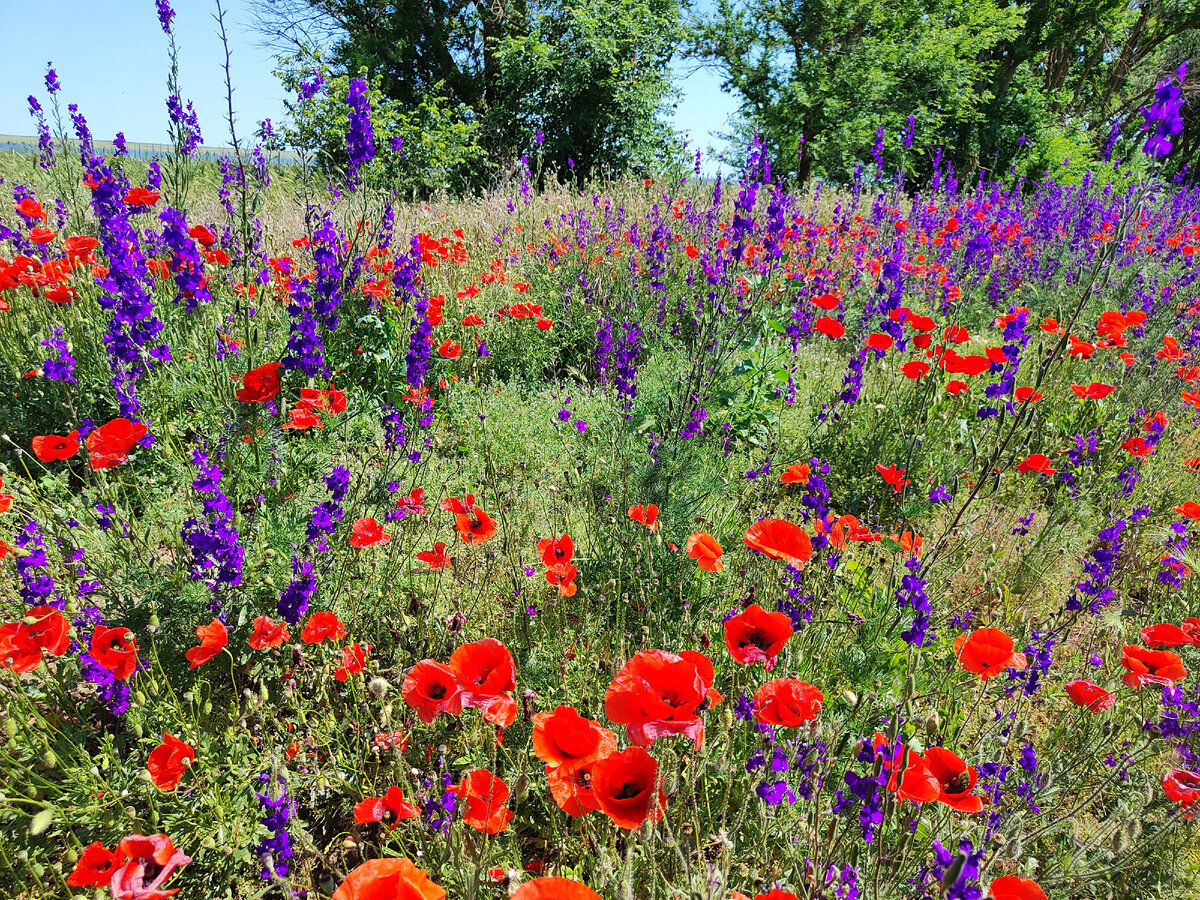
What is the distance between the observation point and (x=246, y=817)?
5.31 ft

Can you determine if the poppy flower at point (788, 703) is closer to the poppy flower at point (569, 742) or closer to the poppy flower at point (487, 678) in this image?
the poppy flower at point (569, 742)

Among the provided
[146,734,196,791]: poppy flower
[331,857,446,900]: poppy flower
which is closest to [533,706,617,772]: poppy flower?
[331,857,446,900]: poppy flower

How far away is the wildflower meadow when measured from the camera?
118cm

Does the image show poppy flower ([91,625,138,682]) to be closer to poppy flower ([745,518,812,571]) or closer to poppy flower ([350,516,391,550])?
poppy flower ([350,516,391,550])

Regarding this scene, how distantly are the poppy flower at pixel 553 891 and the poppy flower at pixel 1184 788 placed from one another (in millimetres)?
1265

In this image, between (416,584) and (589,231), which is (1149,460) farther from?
(589,231)

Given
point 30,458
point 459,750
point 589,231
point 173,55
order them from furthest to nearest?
point 589,231 < point 30,458 < point 173,55 < point 459,750

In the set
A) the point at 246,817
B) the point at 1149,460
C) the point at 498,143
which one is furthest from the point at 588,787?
the point at 498,143

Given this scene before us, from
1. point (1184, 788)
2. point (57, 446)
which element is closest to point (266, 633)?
point (57, 446)

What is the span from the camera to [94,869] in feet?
3.56

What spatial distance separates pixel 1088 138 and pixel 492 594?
96.1 ft

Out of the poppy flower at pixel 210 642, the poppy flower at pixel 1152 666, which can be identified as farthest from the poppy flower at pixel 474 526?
the poppy flower at pixel 1152 666

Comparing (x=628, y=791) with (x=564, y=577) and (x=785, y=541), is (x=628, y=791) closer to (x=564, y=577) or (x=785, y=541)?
(x=785, y=541)

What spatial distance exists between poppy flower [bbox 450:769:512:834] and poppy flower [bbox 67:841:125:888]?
588mm
